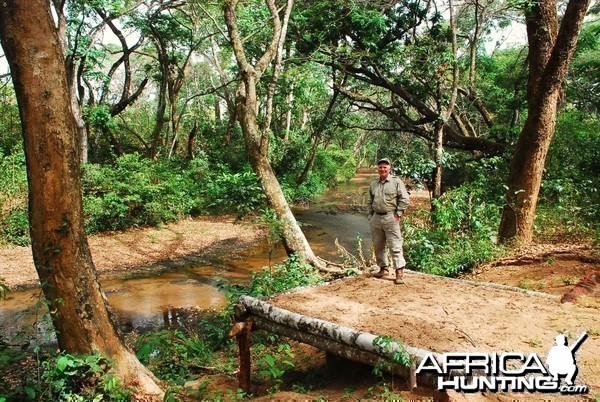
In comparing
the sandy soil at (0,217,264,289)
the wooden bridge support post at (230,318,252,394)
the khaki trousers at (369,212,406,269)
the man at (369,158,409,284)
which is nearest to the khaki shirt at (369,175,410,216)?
the man at (369,158,409,284)

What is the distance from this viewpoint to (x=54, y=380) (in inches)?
159

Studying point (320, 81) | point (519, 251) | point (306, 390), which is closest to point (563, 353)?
point (306, 390)

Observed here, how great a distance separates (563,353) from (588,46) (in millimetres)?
15731

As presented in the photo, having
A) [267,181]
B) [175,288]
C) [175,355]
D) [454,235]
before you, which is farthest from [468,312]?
[175,288]

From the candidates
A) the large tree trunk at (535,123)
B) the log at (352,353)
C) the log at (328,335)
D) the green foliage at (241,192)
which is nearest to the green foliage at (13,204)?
the green foliage at (241,192)

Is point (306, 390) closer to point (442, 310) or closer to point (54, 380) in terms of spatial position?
point (442, 310)

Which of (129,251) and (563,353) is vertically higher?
(563,353)

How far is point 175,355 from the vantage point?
6.92 m

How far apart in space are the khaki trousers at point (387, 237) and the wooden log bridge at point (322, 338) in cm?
216

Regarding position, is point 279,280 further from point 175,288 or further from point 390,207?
point 175,288

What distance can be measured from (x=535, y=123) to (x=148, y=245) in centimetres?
1183

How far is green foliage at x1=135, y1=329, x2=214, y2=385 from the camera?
626 centimetres

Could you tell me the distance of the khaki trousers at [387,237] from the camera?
21.9ft

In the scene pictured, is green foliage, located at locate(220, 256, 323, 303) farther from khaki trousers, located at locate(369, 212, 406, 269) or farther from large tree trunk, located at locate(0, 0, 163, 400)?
large tree trunk, located at locate(0, 0, 163, 400)
